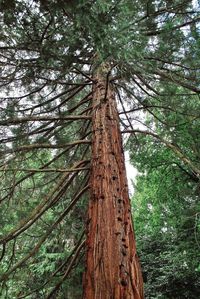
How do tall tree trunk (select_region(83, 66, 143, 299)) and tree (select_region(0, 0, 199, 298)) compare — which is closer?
tall tree trunk (select_region(83, 66, 143, 299))

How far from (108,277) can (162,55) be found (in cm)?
326

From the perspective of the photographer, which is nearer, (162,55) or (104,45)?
(104,45)

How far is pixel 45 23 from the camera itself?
3.70 meters

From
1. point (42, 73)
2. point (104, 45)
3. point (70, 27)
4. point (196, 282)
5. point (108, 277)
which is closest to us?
point (108, 277)

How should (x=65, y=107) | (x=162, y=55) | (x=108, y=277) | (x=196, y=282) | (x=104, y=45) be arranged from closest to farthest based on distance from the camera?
1. (x=108, y=277)
2. (x=104, y=45)
3. (x=162, y=55)
4. (x=65, y=107)
5. (x=196, y=282)

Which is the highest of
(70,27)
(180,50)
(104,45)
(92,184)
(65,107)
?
(65,107)

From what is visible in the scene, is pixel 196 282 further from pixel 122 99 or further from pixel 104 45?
pixel 104 45

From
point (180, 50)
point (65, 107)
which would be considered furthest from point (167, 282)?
point (180, 50)

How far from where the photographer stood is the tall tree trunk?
2162mm

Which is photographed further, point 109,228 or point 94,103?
point 94,103

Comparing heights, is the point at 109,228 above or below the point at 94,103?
below

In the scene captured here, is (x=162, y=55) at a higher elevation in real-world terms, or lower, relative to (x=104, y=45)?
higher

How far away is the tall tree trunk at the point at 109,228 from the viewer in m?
2.16

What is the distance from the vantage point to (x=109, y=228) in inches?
98.5
